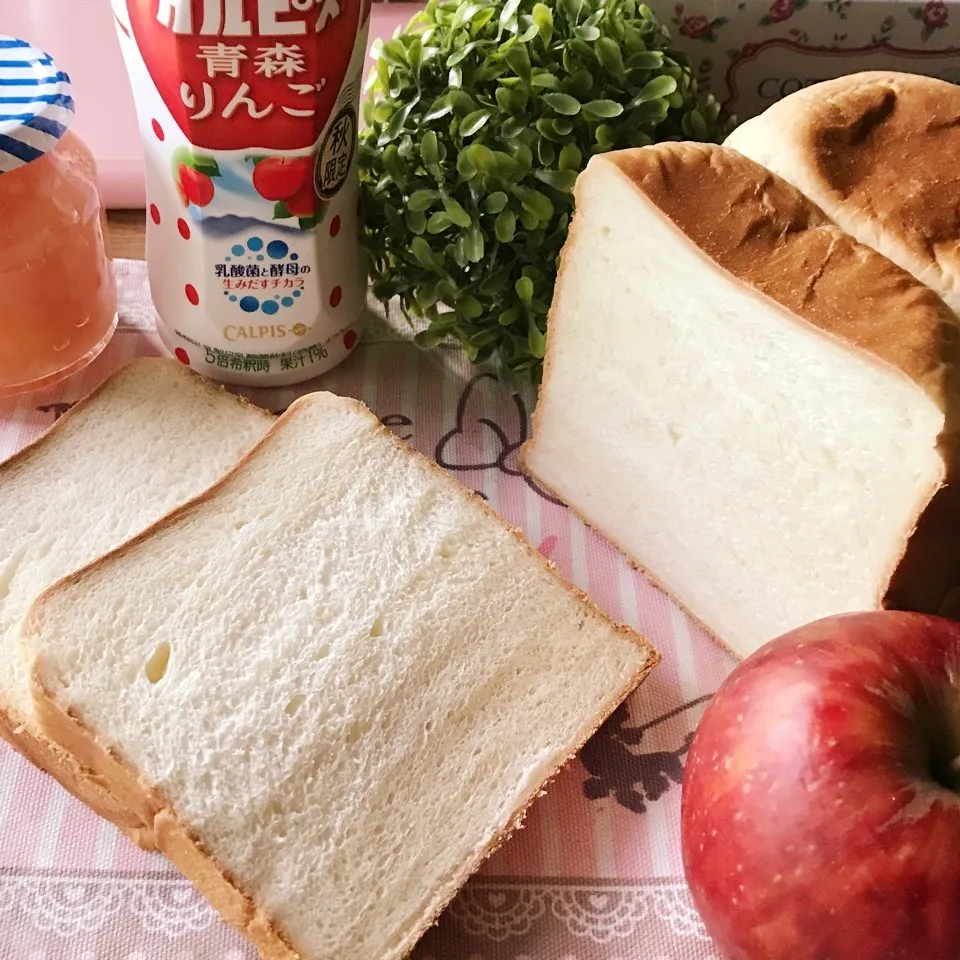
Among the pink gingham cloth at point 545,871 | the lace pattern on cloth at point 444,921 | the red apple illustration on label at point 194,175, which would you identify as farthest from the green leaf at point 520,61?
the lace pattern on cloth at point 444,921

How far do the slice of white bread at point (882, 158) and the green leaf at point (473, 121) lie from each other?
341 mm

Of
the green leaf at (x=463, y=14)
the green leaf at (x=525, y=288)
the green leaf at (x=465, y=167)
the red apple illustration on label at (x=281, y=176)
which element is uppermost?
the green leaf at (x=463, y=14)

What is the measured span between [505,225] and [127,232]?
2.79 ft

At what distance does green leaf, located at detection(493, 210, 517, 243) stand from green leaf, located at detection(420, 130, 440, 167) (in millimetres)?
122

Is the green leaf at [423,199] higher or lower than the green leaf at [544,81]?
lower

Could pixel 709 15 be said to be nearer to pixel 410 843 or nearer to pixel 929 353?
pixel 929 353

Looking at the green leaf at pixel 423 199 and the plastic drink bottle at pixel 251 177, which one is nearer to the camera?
the plastic drink bottle at pixel 251 177

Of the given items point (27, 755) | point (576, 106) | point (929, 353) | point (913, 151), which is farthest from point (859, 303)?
point (27, 755)

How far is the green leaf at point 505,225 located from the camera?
143 cm

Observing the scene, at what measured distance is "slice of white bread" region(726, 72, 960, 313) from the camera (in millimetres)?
1239

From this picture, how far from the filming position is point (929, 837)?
92 cm

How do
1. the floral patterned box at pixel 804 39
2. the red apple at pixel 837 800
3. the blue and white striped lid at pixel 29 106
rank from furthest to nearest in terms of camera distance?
1. the floral patterned box at pixel 804 39
2. the blue and white striped lid at pixel 29 106
3. the red apple at pixel 837 800

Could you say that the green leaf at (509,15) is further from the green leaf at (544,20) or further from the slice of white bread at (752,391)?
the slice of white bread at (752,391)

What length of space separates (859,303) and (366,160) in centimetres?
78
